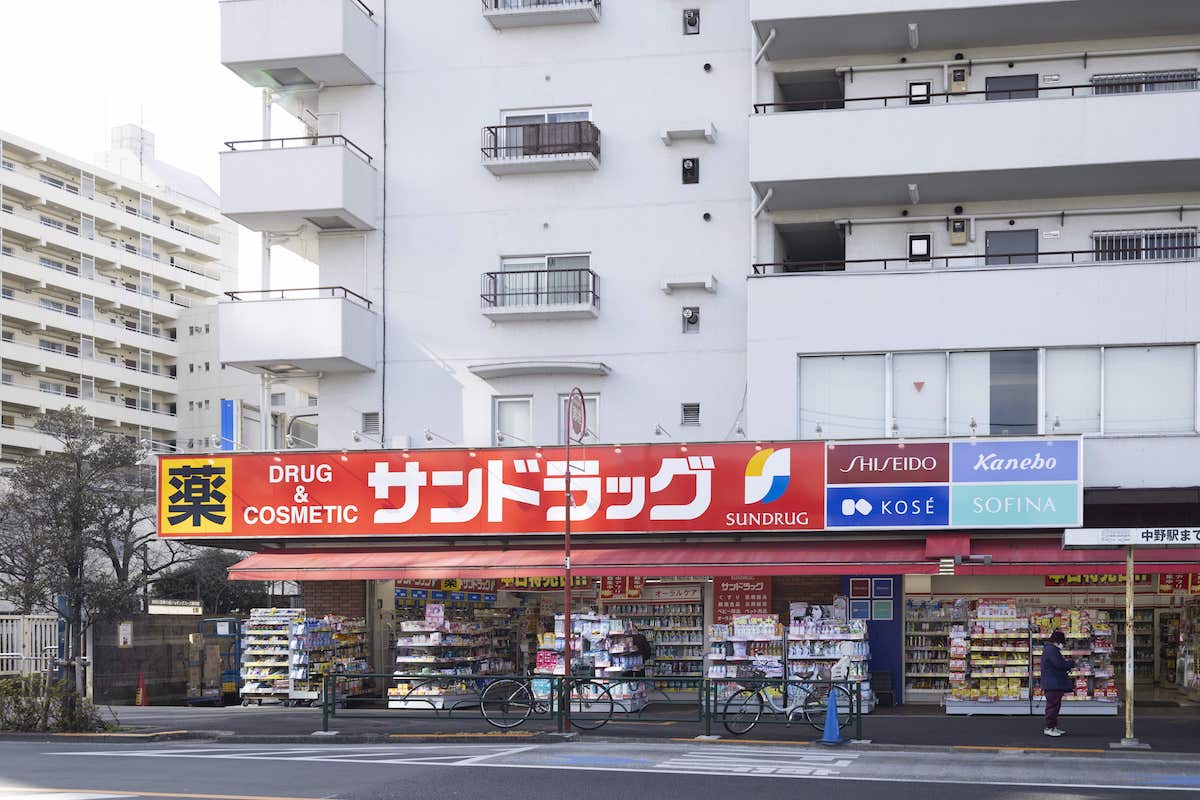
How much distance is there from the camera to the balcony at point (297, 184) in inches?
1174

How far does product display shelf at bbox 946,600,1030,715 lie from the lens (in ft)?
82.3

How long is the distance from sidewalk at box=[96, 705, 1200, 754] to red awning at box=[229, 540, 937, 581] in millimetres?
2651


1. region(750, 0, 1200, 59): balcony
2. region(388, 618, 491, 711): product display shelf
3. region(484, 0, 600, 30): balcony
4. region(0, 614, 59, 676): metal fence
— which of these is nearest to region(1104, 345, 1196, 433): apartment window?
region(750, 0, 1200, 59): balcony

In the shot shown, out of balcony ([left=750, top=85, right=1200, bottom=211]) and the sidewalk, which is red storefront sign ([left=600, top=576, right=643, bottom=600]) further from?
balcony ([left=750, top=85, right=1200, bottom=211])

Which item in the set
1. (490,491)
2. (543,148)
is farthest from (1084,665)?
(543,148)

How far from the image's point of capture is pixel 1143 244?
27.7 metres

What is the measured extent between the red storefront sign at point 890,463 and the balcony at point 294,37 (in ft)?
46.1

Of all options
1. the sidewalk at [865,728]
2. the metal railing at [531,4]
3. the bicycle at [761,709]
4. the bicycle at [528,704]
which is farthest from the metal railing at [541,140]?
the bicycle at [761,709]

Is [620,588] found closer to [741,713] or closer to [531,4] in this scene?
[741,713]

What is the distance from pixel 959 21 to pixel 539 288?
33.7 ft

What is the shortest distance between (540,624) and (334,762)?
41.5ft

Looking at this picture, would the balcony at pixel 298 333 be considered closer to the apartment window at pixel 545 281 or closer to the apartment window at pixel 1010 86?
the apartment window at pixel 545 281

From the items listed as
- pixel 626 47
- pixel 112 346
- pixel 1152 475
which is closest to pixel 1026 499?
pixel 1152 475

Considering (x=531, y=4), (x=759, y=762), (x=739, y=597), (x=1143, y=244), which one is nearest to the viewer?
(x=759, y=762)
